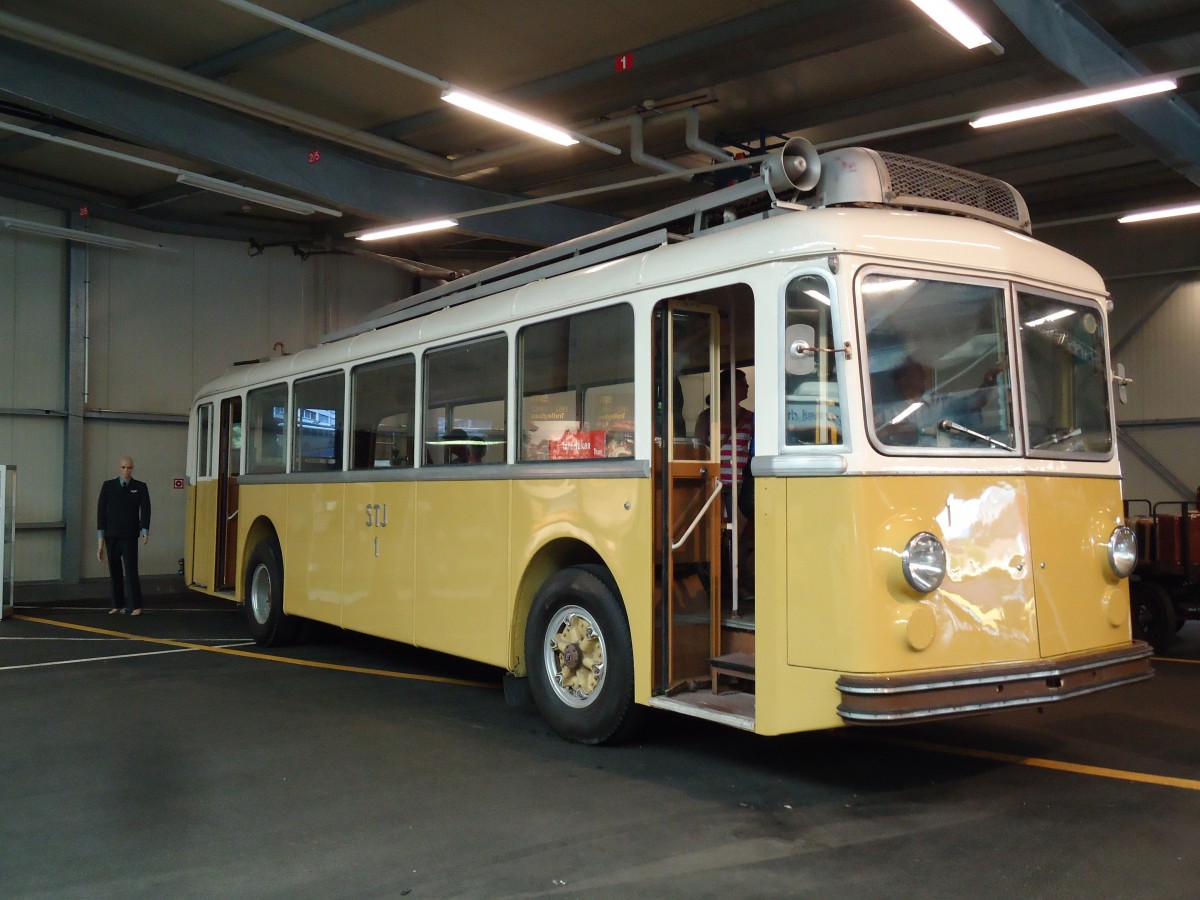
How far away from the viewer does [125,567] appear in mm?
13875

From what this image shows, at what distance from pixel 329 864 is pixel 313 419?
19.5 ft

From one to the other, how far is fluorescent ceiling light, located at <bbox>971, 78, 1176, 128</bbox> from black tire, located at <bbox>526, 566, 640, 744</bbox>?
716 cm

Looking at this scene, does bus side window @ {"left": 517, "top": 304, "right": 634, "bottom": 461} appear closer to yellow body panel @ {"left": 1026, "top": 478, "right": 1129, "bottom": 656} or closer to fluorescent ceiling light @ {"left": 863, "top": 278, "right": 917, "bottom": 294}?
fluorescent ceiling light @ {"left": 863, "top": 278, "right": 917, "bottom": 294}

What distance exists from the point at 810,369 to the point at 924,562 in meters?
1.05

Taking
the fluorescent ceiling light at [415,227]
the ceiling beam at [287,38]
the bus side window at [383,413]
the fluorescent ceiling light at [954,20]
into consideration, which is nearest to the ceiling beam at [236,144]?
the fluorescent ceiling light at [415,227]

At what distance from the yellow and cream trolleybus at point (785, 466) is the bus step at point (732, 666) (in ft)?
0.06

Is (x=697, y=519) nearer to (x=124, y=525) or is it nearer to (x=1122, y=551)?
(x=1122, y=551)

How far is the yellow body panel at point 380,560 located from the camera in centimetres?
802

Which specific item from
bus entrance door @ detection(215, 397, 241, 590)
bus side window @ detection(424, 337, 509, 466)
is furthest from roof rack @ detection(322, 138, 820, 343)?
bus entrance door @ detection(215, 397, 241, 590)

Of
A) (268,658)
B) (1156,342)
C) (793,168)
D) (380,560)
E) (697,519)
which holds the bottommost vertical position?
(268,658)

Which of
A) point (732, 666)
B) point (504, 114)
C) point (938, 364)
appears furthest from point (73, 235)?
point (938, 364)

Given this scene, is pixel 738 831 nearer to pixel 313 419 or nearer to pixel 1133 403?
pixel 313 419

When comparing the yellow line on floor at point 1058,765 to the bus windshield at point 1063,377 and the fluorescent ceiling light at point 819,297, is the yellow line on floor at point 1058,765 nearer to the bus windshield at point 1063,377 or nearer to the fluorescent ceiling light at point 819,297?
the bus windshield at point 1063,377

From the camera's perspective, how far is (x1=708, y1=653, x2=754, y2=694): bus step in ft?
17.8
